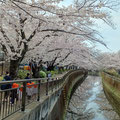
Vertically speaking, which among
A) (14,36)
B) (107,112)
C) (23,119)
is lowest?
(107,112)

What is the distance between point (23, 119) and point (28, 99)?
53.3 inches

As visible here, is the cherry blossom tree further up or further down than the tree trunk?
further up

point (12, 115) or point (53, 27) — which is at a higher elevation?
point (53, 27)

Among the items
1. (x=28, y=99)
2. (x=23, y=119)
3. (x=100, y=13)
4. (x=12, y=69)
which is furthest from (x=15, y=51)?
(x=23, y=119)

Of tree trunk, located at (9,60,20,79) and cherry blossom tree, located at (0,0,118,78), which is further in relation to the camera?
tree trunk, located at (9,60,20,79)

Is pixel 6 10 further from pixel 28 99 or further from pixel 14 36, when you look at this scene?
pixel 28 99

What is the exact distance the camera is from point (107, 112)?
599 inches

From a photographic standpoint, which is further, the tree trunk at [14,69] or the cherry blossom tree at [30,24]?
the tree trunk at [14,69]

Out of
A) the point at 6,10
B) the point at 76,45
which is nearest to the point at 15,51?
the point at 6,10

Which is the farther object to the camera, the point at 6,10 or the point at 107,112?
the point at 107,112

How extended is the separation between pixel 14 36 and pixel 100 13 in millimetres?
6598

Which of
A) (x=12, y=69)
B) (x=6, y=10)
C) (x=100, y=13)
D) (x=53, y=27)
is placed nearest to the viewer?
(x=100, y=13)

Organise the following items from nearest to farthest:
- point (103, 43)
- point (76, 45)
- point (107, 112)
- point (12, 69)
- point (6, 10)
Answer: point (103, 43)
point (6, 10)
point (12, 69)
point (107, 112)
point (76, 45)

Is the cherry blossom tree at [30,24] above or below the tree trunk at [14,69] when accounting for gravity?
above
